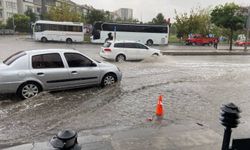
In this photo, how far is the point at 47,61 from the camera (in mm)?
7801

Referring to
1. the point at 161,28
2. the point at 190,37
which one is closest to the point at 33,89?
the point at 161,28

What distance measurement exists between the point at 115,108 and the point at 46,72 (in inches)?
98.8

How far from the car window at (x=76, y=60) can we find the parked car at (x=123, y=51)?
901 centimetres

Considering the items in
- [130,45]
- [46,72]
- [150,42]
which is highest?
[150,42]

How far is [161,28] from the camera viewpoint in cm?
3784

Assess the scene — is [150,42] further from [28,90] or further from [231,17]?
[28,90]

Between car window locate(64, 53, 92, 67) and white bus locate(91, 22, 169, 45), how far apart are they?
26.8m

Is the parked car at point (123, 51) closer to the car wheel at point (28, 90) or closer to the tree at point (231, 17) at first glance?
the car wheel at point (28, 90)

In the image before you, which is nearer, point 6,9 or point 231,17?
point 231,17

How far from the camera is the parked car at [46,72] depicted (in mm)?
7297

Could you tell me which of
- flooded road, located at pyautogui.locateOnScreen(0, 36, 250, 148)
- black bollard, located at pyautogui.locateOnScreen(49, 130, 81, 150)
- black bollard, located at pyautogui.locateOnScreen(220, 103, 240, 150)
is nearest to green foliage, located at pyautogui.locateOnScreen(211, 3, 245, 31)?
flooded road, located at pyautogui.locateOnScreen(0, 36, 250, 148)

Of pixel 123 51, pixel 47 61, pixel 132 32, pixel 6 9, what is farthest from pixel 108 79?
pixel 6 9

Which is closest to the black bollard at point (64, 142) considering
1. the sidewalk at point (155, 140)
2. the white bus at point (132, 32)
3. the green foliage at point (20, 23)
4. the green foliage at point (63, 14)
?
the sidewalk at point (155, 140)

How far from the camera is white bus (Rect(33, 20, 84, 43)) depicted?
35.0m
